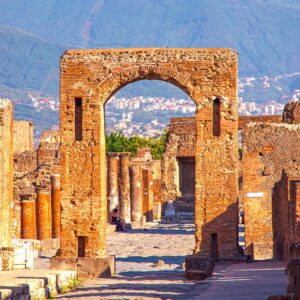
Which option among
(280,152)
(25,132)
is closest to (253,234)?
(280,152)

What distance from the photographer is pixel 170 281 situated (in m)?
23.4

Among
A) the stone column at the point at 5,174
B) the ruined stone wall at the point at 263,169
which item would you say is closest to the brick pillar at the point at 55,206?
the ruined stone wall at the point at 263,169

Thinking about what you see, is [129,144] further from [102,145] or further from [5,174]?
[5,174]

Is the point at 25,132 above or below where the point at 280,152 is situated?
above

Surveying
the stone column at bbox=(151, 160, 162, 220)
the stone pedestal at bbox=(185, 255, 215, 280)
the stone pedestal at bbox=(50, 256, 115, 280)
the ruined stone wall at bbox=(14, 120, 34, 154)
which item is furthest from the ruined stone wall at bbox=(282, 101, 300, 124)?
the ruined stone wall at bbox=(14, 120, 34, 154)

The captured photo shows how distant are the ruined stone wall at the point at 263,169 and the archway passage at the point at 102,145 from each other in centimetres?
252

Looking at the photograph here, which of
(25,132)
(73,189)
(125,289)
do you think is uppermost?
(25,132)

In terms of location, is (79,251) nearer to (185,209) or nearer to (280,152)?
(280,152)

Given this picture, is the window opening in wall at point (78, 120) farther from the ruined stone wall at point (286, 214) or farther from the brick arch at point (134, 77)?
the ruined stone wall at point (286, 214)

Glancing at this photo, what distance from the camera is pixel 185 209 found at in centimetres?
5525

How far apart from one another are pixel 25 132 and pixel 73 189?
3722 cm

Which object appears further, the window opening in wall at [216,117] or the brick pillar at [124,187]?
the brick pillar at [124,187]

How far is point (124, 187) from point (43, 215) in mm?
16670

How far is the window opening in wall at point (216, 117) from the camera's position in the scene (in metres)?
26.7
